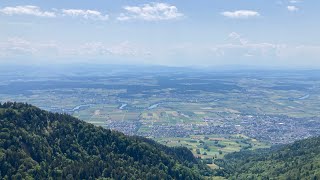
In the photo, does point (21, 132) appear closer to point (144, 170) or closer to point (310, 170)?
point (144, 170)

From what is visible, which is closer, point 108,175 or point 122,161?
point 108,175

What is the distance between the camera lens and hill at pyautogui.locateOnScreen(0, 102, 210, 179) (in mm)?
138250

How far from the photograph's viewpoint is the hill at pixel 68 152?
5443 inches

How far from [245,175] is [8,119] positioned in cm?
10395

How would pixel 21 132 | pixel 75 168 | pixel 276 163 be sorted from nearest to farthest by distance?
pixel 75 168 → pixel 21 132 → pixel 276 163

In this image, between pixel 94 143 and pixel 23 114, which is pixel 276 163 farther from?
pixel 23 114

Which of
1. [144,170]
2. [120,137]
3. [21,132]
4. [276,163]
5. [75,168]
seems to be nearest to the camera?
[75,168]

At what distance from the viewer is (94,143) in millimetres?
171375

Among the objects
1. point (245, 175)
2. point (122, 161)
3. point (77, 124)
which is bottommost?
point (245, 175)

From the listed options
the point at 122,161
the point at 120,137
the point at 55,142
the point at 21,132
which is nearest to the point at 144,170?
the point at 122,161

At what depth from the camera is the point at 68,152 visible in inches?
6235

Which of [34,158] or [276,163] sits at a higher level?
[34,158]

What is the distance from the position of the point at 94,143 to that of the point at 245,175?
69084 millimetres

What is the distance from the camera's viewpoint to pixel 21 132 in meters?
153
